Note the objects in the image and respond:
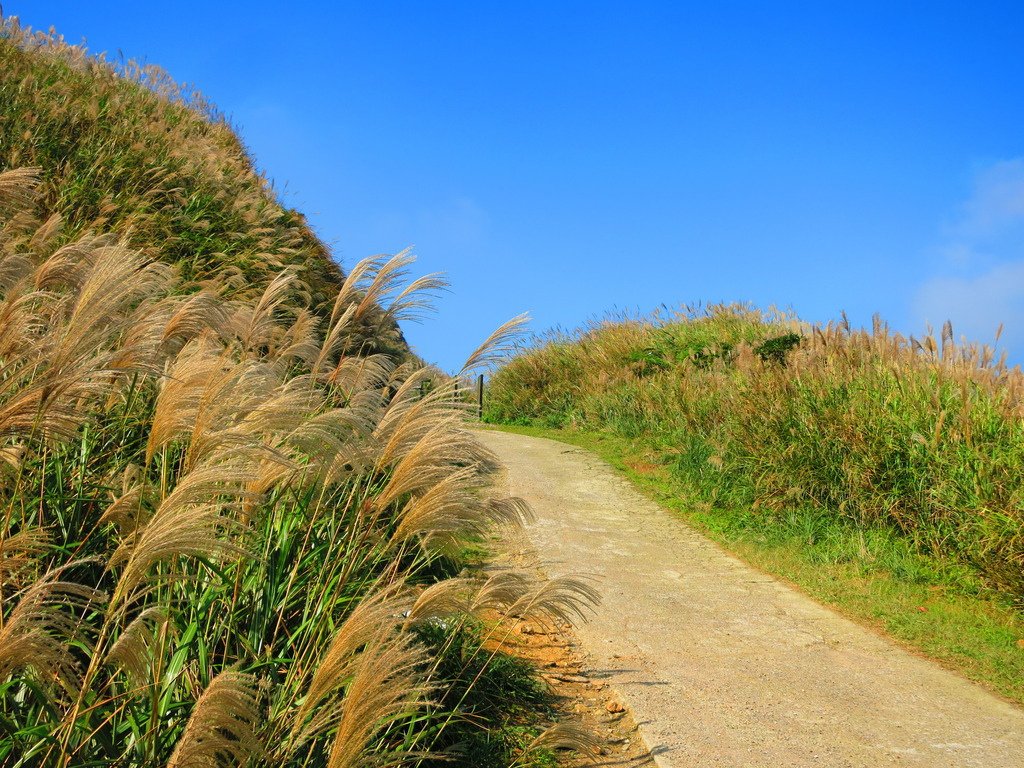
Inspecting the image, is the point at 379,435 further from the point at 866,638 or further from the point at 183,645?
the point at 866,638

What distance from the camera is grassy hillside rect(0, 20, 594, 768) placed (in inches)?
87.3

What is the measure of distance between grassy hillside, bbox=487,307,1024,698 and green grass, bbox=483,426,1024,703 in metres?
0.02

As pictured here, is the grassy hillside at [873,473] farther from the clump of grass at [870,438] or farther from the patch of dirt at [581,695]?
the patch of dirt at [581,695]

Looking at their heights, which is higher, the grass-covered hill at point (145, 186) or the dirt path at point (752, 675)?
the grass-covered hill at point (145, 186)

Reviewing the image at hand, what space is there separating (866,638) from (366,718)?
512cm

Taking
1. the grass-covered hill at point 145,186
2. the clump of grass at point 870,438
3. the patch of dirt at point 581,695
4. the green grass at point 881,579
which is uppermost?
the grass-covered hill at point 145,186

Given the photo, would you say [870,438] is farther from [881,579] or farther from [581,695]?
[581,695]

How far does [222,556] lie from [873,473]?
6.89 metres

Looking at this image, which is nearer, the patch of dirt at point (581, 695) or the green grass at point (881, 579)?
the patch of dirt at point (581, 695)

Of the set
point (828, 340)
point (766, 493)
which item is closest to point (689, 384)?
point (828, 340)

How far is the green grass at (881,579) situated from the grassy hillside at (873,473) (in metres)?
0.02

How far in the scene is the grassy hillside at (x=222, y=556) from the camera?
2.22m

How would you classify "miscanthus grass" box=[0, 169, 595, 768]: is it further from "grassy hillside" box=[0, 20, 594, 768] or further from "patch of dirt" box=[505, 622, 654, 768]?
"patch of dirt" box=[505, 622, 654, 768]

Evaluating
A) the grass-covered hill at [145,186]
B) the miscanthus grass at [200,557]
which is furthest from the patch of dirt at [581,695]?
the grass-covered hill at [145,186]
